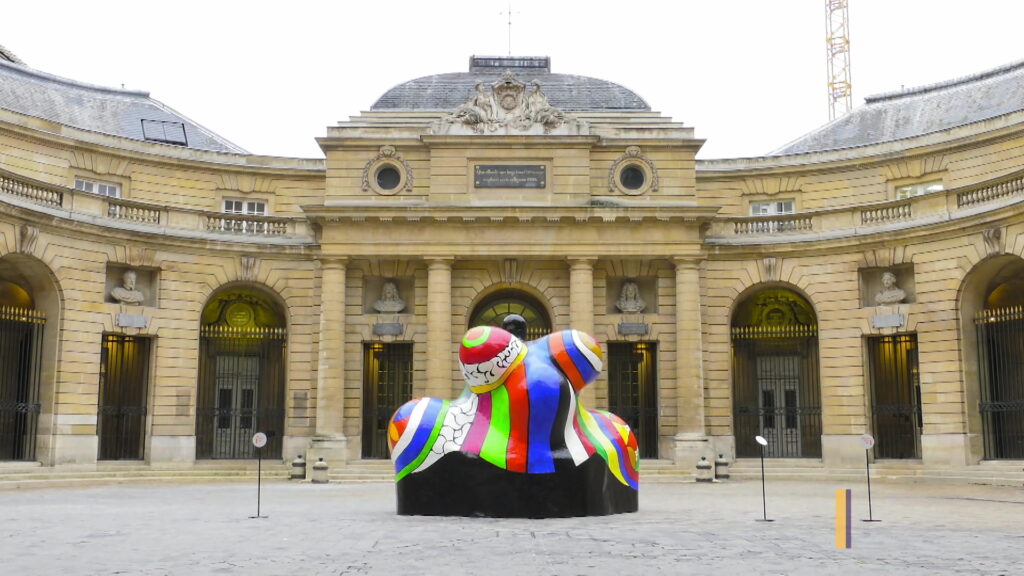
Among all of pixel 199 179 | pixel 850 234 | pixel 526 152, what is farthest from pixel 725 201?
pixel 199 179

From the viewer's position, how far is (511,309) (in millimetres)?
37531

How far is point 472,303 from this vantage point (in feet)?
117

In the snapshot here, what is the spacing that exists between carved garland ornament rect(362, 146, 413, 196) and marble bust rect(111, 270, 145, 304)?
325 inches

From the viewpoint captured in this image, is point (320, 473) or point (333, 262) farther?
point (333, 262)

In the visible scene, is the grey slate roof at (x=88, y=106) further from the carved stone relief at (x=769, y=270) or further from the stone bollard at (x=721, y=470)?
the stone bollard at (x=721, y=470)

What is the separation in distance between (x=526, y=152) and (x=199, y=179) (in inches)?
482

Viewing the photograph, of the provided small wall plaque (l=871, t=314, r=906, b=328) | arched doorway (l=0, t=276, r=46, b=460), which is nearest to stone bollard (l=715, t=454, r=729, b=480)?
small wall plaque (l=871, t=314, r=906, b=328)

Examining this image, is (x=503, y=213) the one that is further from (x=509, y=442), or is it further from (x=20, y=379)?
(x=509, y=442)

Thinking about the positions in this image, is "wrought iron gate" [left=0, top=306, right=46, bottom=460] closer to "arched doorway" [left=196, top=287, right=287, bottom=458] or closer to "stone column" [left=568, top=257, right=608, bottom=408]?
"arched doorway" [left=196, top=287, right=287, bottom=458]

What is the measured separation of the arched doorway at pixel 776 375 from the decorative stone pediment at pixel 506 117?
389 inches

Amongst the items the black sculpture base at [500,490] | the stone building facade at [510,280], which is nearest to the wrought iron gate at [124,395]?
the stone building facade at [510,280]

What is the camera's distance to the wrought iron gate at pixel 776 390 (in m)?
36.8

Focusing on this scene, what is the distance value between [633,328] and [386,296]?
8.76m

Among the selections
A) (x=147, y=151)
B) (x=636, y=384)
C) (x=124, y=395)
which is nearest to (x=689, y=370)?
(x=636, y=384)
